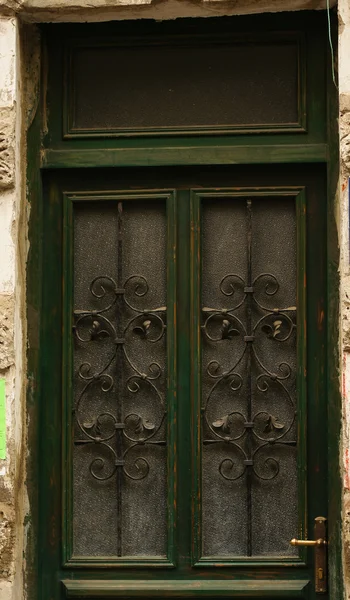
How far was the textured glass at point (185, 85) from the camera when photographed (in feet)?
14.7

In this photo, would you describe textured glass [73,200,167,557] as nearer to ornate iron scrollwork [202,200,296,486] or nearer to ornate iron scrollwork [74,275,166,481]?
ornate iron scrollwork [74,275,166,481]

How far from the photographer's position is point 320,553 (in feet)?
14.1

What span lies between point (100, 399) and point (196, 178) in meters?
1.07

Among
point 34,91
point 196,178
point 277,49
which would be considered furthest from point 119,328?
point 277,49

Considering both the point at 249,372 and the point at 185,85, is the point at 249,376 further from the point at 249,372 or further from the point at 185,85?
the point at 185,85

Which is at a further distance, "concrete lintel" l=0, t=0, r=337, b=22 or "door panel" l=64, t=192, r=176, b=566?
"door panel" l=64, t=192, r=176, b=566

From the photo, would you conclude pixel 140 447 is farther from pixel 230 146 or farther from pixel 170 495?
pixel 230 146

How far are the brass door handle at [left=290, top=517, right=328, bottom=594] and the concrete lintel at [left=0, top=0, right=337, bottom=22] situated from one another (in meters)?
2.21

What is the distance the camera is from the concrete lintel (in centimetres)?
431

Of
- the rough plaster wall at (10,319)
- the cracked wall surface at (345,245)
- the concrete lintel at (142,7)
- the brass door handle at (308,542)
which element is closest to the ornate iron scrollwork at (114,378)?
the rough plaster wall at (10,319)

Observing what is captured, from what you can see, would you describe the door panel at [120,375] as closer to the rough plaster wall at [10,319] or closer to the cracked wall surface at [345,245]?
the rough plaster wall at [10,319]

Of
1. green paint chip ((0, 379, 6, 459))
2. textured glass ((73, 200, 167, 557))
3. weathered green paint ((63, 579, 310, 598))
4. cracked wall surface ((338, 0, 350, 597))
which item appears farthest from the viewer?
textured glass ((73, 200, 167, 557))

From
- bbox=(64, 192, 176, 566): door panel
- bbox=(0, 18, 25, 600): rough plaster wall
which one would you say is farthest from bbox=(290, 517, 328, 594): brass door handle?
bbox=(0, 18, 25, 600): rough plaster wall

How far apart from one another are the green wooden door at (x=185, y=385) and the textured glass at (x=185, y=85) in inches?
9.5
